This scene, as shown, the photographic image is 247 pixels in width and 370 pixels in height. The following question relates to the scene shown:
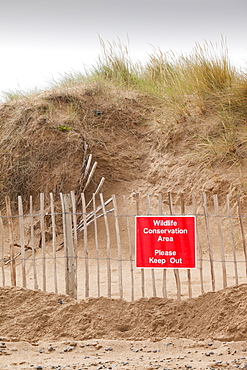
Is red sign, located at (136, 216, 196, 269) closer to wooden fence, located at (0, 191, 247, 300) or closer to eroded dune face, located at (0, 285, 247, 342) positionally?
wooden fence, located at (0, 191, 247, 300)

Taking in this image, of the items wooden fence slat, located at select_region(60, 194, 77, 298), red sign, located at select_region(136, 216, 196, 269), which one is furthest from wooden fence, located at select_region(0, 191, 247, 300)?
red sign, located at select_region(136, 216, 196, 269)

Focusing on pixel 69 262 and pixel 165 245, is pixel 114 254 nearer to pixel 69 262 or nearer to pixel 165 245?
pixel 69 262

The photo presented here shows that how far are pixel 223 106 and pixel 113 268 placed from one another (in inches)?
156

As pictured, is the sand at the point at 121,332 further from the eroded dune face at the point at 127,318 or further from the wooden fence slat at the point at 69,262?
the wooden fence slat at the point at 69,262

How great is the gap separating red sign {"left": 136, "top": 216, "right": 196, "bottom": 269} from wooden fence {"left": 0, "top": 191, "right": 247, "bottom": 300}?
134mm

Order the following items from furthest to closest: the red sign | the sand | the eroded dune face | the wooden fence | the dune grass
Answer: the dune grass, the wooden fence, the red sign, the eroded dune face, the sand

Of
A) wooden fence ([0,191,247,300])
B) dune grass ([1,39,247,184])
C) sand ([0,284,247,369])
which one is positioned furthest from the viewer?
dune grass ([1,39,247,184])

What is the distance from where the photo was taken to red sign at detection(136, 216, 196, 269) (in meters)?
4.86

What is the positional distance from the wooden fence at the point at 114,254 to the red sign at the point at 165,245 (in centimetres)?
13

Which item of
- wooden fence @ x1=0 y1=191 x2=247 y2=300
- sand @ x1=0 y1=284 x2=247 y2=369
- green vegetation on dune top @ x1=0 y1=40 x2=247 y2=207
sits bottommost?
sand @ x1=0 y1=284 x2=247 y2=369

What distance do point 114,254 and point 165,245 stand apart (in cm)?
301

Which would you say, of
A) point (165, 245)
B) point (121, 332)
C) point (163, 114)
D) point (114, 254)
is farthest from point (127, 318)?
point (163, 114)

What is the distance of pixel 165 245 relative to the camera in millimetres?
4879

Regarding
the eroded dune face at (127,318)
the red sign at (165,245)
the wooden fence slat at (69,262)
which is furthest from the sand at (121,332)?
the red sign at (165,245)
